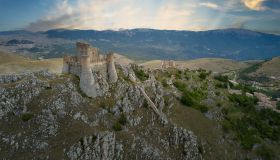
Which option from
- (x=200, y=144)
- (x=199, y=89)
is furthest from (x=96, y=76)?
(x=199, y=89)

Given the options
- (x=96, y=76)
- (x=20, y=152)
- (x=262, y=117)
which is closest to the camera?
(x=20, y=152)

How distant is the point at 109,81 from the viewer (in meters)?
77.0

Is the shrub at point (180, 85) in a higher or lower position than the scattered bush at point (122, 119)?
higher

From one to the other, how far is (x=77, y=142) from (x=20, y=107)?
12.6 m

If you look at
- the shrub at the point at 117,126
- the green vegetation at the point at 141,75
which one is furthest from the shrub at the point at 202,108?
the shrub at the point at 117,126

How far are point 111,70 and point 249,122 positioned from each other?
43020mm

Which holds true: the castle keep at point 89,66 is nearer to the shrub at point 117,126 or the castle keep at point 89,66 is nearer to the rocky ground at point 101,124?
the rocky ground at point 101,124

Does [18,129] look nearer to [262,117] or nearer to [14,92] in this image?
[14,92]

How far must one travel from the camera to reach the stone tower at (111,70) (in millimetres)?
77500

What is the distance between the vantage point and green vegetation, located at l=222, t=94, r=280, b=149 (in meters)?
89.0

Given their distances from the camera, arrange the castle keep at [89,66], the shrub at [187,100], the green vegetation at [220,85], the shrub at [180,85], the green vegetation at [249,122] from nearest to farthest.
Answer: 1. the castle keep at [89,66]
2. the shrub at [187,100]
3. the green vegetation at [249,122]
4. the shrub at [180,85]
5. the green vegetation at [220,85]

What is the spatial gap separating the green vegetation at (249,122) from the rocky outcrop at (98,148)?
3416 cm

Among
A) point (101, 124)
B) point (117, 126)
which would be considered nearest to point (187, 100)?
point (117, 126)

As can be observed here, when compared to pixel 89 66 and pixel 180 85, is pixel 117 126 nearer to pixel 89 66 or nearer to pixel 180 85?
pixel 89 66
